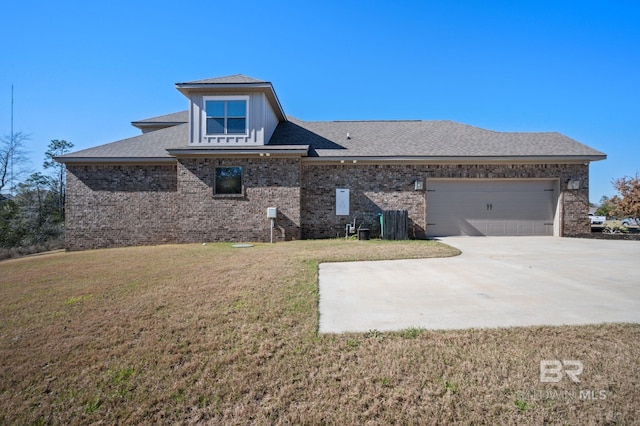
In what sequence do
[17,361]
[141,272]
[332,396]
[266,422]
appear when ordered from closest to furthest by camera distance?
[266,422]
[332,396]
[17,361]
[141,272]

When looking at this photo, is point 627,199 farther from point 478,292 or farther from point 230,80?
point 230,80

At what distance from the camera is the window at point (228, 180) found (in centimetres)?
1235

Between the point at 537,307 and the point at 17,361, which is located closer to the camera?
the point at 17,361

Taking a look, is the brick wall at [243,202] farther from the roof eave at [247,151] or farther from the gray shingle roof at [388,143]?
the gray shingle roof at [388,143]

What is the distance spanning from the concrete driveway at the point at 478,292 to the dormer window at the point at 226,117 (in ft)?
27.1

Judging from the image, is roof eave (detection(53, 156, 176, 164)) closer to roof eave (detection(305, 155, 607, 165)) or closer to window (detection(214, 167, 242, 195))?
Answer: window (detection(214, 167, 242, 195))

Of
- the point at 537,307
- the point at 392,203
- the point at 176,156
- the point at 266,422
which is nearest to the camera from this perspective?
the point at 266,422

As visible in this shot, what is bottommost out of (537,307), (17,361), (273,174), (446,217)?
(17,361)

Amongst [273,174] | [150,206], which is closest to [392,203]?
[273,174]

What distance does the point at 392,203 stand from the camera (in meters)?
13.1

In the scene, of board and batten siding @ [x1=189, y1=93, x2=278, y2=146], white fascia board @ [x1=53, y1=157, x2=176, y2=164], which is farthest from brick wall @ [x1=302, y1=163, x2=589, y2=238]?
white fascia board @ [x1=53, y1=157, x2=176, y2=164]

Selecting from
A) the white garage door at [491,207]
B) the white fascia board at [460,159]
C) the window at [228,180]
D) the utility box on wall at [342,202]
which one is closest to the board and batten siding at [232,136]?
the window at [228,180]

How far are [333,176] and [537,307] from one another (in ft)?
32.1

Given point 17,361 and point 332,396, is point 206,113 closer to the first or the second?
point 17,361
